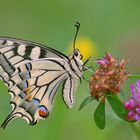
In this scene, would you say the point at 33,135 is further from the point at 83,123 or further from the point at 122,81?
the point at 122,81

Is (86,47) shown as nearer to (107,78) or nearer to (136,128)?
(107,78)

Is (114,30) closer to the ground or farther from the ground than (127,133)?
farther from the ground

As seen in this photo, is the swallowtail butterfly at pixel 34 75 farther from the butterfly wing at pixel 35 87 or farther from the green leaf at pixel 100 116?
the green leaf at pixel 100 116

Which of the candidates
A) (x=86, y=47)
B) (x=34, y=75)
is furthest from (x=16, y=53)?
(x=86, y=47)

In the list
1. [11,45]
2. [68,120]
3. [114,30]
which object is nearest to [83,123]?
[68,120]

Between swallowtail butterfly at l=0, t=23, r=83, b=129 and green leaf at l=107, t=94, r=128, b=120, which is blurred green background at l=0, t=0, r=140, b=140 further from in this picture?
green leaf at l=107, t=94, r=128, b=120

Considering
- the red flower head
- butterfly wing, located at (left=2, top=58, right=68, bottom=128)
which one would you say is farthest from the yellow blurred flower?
the red flower head

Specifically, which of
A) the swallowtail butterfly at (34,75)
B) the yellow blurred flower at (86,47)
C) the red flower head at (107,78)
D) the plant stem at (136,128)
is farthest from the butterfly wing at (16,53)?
the yellow blurred flower at (86,47)
